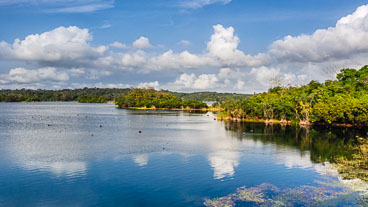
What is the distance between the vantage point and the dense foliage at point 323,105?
74.6 m

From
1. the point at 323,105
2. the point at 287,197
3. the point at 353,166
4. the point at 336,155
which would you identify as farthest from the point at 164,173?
the point at 323,105

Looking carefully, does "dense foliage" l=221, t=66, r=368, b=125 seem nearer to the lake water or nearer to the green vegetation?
the lake water

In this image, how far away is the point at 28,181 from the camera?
28.3 meters

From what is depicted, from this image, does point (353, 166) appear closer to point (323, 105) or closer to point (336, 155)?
point (336, 155)

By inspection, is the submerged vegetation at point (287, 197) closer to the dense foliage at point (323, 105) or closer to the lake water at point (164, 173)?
the lake water at point (164, 173)

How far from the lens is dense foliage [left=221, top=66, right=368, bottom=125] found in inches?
2938

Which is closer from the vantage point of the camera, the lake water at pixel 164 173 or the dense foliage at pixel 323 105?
the lake water at pixel 164 173

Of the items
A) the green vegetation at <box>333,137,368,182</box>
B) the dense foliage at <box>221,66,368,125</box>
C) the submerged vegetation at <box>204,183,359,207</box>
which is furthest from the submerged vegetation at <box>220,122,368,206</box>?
the dense foliage at <box>221,66,368,125</box>

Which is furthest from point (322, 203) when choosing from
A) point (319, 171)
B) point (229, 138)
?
point (229, 138)

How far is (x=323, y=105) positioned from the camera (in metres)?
80.2

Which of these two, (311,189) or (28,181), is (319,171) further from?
(28,181)

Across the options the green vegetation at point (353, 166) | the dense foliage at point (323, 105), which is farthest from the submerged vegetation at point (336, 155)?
the dense foliage at point (323, 105)

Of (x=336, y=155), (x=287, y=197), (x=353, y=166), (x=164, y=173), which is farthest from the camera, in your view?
(x=336, y=155)

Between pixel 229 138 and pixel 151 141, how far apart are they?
15503 millimetres
